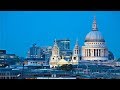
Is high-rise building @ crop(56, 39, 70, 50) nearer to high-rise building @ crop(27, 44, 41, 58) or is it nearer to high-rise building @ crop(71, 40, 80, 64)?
high-rise building @ crop(71, 40, 80, 64)

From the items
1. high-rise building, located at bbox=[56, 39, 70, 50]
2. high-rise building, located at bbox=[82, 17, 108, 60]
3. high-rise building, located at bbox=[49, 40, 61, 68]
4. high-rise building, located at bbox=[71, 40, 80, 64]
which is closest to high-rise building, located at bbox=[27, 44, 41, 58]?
high-rise building, located at bbox=[49, 40, 61, 68]

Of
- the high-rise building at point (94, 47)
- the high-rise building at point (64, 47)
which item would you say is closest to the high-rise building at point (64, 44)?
the high-rise building at point (64, 47)

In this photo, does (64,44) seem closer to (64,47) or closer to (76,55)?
(64,47)

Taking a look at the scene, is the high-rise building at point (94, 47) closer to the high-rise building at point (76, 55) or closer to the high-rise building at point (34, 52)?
the high-rise building at point (76, 55)

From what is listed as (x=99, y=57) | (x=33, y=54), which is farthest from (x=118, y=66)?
(x=33, y=54)

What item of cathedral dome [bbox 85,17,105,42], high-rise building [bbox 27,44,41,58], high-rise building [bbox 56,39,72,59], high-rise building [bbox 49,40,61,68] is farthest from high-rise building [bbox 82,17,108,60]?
high-rise building [bbox 27,44,41,58]

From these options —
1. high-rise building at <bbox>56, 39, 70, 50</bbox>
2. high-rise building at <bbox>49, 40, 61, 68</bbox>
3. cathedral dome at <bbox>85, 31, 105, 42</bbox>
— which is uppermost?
cathedral dome at <bbox>85, 31, 105, 42</bbox>

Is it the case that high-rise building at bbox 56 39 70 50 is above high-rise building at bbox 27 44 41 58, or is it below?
above

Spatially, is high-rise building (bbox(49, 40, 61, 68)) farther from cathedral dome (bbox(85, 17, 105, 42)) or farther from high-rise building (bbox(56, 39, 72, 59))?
cathedral dome (bbox(85, 17, 105, 42))

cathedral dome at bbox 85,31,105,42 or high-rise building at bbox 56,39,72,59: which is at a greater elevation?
cathedral dome at bbox 85,31,105,42
